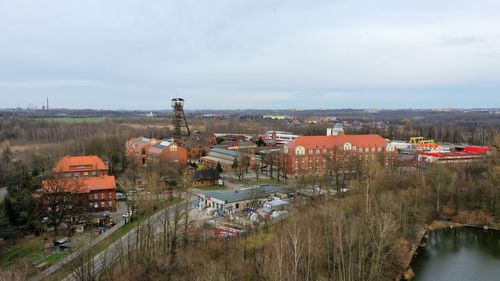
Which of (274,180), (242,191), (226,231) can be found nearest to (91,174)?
(242,191)

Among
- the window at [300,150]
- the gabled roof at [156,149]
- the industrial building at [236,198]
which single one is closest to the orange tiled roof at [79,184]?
the industrial building at [236,198]

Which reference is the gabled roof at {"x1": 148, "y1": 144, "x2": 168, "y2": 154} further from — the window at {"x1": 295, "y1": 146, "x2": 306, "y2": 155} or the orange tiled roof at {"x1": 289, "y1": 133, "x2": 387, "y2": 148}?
the window at {"x1": 295, "y1": 146, "x2": 306, "y2": 155}

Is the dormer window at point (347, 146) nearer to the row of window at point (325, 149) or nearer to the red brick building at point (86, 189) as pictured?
the row of window at point (325, 149)

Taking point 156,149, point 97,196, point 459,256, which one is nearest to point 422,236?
point 459,256

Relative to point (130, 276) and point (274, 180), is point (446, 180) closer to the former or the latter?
point (274, 180)

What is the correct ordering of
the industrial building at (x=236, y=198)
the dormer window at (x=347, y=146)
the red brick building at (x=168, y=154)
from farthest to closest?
the red brick building at (x=168, y=154)
the dormer window at (x=347, y=146)
the industrial building at (x=236, y=198)

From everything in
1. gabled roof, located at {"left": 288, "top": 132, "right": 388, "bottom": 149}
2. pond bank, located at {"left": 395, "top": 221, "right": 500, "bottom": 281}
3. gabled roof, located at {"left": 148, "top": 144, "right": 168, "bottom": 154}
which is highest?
gabled roof, located at {"left": 288, "top": 132, "right": 388, "bottom": 149}

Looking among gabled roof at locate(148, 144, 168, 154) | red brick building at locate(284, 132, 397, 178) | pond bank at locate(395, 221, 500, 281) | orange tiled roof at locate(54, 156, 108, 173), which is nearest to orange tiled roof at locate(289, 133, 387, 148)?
red brick building at locate(284, 132, 397, 178)
